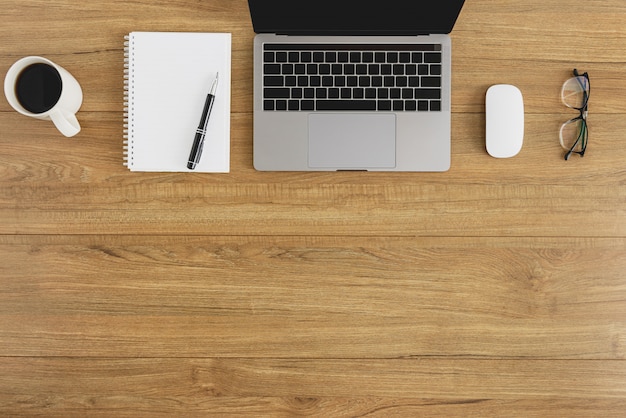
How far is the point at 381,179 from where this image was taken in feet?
2.81

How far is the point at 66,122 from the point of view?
0.80 metres

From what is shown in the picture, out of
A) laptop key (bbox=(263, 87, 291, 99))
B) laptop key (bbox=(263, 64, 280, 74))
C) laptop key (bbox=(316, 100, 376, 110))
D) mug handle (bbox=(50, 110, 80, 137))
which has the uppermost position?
laptop key (bbox=(263, 64, 280, 74))

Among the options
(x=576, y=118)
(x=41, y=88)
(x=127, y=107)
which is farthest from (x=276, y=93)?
(x=576, y=118)

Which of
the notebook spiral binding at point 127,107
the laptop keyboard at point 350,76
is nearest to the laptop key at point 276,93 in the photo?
the laptop keyboard at point 350,76

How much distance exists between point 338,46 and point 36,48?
1.77 feet

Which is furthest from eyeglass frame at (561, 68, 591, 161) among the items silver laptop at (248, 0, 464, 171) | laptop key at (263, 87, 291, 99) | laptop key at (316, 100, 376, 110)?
laptop key at (263, 87, 291, 99)

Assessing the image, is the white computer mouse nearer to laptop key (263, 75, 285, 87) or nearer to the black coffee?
laptop key (263, 75, 285, 87)

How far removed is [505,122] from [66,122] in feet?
2.46

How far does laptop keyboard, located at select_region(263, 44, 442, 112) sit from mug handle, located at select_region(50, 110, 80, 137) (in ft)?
1.08

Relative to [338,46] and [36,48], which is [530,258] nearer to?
[338,46]

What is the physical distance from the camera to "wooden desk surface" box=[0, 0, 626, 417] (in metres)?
0.85

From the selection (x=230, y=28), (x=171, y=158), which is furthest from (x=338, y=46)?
(x=171, y=158)

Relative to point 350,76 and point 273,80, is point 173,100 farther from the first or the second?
point 350,76

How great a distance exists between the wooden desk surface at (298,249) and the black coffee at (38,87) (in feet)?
0.20
